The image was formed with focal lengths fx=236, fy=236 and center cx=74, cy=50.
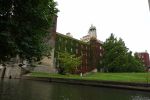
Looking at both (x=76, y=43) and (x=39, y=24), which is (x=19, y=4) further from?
(x=76, y=43)

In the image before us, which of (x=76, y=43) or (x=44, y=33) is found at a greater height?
(x=76, y=43)

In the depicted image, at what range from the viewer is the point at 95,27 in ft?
352

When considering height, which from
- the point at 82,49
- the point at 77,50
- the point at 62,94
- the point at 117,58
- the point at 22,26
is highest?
the point at 82,49

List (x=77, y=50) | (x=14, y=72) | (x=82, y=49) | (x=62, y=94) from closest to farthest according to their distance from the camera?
(x=62, y=94), (x=14, y=72), (x=77, y=50), (x=82, y=49)

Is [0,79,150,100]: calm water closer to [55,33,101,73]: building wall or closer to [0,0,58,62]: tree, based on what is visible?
[0,0,58,62]: tree

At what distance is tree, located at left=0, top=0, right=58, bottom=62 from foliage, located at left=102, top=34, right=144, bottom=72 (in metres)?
63.7

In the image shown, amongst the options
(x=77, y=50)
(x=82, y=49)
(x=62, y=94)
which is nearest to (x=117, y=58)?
(x=77, y=50)

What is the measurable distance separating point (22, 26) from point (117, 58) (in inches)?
2578

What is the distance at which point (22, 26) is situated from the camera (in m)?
12.3

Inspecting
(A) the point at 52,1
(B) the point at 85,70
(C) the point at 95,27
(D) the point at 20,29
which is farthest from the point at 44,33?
(C) the point at 95,27

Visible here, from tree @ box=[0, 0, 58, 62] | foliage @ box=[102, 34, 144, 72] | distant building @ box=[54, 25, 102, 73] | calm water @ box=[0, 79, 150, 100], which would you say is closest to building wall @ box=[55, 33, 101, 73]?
distant building @ box=[54, 25, 102, 73]

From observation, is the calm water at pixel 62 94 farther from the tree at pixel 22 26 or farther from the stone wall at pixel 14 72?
the stone wall at pixel 14 72

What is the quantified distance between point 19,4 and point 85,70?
246 feet

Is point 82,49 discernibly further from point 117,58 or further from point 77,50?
point 117,58
